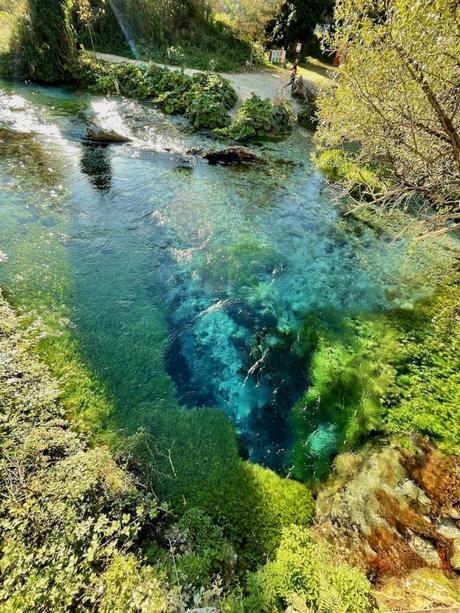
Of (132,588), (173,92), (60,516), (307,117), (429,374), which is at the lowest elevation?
(60,516)

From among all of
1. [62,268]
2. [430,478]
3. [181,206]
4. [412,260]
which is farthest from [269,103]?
[430,478]

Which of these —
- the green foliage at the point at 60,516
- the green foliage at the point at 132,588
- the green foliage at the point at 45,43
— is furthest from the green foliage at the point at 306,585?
Result: the green foliage at the point at 45,43

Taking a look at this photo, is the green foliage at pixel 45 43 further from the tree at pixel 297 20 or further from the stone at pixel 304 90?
the tree at pixel 297 20

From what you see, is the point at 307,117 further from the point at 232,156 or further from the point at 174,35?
the point at 174,35

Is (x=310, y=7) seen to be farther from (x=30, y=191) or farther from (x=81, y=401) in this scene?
(x=81, y=401)

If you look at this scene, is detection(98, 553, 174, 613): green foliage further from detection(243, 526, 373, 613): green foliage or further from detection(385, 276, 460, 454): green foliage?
detection(385, 276, 460, 454): green foliage

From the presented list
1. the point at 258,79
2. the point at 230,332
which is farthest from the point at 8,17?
the point at 230,332
